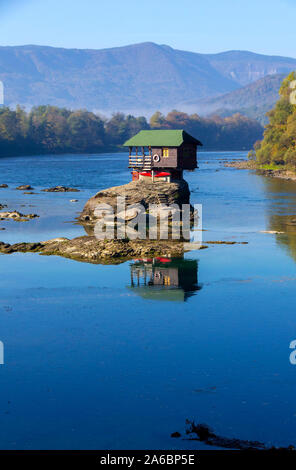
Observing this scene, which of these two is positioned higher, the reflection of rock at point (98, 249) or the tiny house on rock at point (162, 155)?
the tiny house on rock at point (162, 155)

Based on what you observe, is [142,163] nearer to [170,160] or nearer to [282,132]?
[170,160]

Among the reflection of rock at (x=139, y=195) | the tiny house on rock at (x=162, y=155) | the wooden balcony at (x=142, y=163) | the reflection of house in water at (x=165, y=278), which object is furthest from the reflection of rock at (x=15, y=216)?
the reflection of house in water at (x=165, y=278)

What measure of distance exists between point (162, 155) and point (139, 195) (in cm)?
558

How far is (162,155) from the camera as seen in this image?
187ft

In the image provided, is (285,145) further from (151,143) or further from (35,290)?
(35,290)

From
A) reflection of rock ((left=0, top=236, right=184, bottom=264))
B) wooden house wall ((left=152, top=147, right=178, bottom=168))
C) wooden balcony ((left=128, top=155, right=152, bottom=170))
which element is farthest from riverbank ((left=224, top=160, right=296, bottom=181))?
reflection of rock ((left=0, top=236, right=184, bottom=264))

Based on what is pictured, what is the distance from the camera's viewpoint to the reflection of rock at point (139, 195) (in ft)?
175

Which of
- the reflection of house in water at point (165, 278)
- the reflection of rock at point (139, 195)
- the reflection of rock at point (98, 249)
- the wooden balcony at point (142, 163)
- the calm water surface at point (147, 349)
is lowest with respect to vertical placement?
the calm water surface at point (147, 349)

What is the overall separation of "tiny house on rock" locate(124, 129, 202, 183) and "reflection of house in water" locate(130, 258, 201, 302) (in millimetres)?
22454

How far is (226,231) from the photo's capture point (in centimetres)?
4619

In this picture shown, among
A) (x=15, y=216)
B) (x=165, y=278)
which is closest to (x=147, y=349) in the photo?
(x=165, y=278)

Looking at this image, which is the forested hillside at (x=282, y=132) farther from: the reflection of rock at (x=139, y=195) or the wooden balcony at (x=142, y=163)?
the reflection of rock at (x=139, y=195)

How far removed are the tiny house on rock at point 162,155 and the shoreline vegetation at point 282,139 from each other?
44.7 meters
